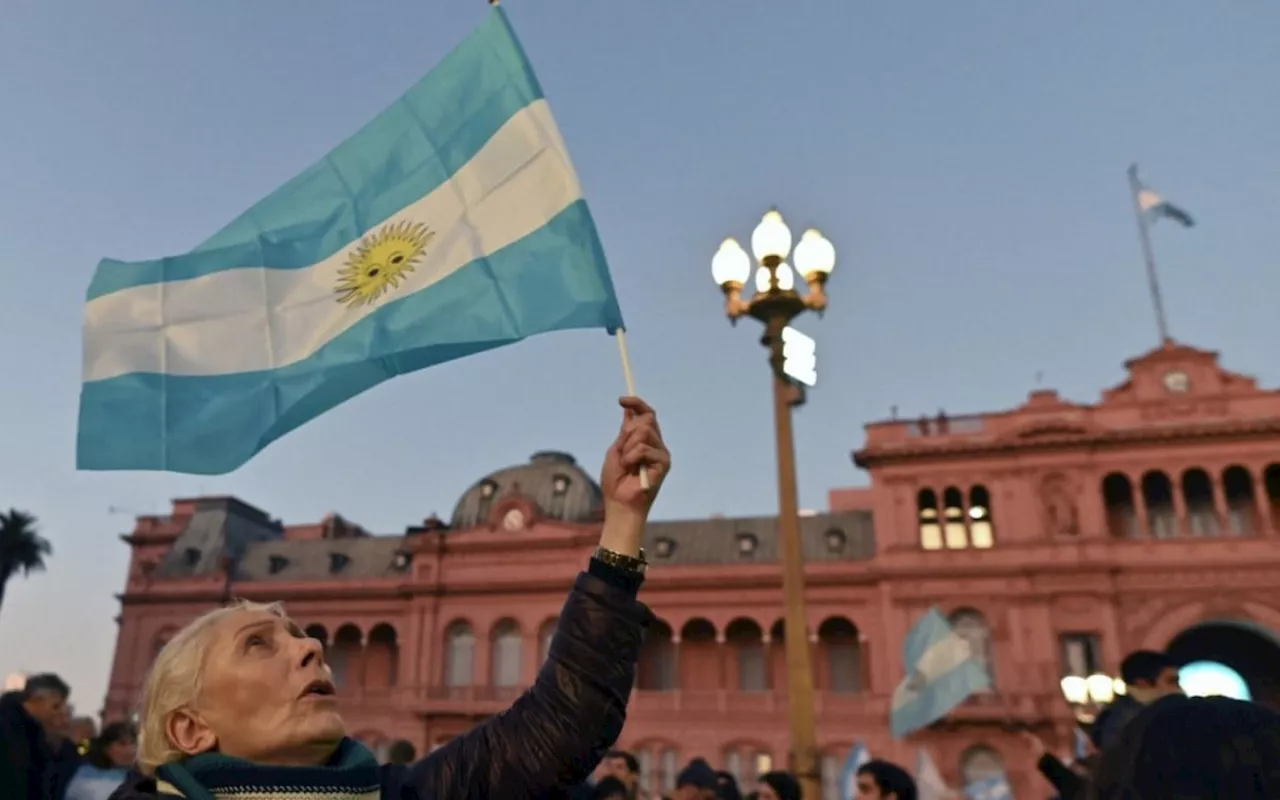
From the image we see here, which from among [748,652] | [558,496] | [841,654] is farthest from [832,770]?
[558,496]

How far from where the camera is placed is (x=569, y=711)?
6.83 feet

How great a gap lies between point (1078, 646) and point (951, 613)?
12.0 feet

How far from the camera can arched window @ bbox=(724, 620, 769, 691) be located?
3206cm

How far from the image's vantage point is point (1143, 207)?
33.3m

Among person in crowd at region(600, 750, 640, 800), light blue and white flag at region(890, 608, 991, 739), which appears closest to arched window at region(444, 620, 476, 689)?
light blue and white flag at region(890, 608, 991, 739)

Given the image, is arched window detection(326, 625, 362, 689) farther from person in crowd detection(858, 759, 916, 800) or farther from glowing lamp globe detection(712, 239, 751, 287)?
person in crowd detection(858, 759, 916, 800)

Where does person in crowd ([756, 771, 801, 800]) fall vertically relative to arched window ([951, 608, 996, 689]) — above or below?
below

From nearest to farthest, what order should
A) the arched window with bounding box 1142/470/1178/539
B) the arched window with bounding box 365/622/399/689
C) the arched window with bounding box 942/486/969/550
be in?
the arched window with bounding box 1142/470/1178/539 → the arched window with bounding box 942/486/969/550 → the arched window with bounding box 365/622/399/689

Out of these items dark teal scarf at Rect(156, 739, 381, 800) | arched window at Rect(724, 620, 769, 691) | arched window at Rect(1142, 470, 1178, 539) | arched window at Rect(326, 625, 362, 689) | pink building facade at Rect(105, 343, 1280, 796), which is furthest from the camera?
arched window at Rect(326, 625, 362, 689)

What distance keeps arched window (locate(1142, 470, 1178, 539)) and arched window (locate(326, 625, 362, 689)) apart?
1111 inches

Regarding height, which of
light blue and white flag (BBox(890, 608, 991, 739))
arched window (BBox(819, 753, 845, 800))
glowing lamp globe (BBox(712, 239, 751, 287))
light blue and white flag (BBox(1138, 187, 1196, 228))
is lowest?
arched window (BBox(819, 753, 845, 800))

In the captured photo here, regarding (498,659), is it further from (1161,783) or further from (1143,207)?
(1161,783)

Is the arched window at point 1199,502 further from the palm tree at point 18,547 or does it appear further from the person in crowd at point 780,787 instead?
the palm tree at point 18,547

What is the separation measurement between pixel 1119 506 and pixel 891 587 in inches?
302
